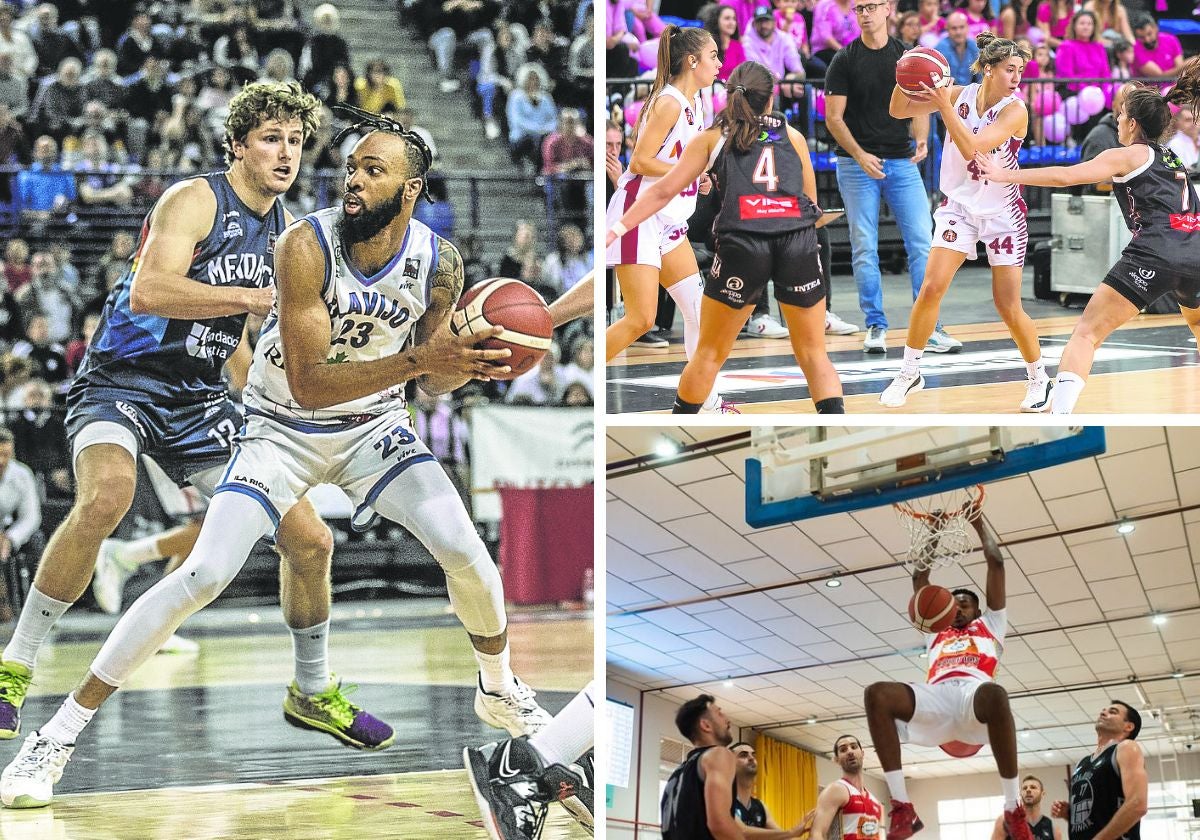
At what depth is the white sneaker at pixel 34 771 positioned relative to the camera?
366 centimetres

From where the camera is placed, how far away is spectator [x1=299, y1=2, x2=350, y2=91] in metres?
4.05

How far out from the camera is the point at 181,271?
383cm

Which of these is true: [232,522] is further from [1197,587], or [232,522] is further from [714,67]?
[1197,587]

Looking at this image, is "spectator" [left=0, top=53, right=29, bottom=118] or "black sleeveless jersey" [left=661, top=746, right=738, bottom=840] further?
"spectator" [left=0, top=53, right=29, bottom=118]

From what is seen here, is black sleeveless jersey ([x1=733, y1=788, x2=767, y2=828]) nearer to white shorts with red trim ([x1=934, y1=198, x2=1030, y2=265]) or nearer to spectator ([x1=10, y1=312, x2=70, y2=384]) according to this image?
white shorts with red trim ([x1=934, y1=198, x2=1030, y2=265])

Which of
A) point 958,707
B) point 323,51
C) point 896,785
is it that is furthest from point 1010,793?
point 323,51

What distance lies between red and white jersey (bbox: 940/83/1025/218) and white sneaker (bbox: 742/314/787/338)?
750mm

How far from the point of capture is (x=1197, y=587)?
7582 mm

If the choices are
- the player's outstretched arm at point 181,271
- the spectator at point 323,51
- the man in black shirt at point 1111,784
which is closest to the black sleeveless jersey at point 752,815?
the man in black shirt at point 1111,784

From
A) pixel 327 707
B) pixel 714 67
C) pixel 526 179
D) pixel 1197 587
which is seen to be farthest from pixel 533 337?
pixel 1197 587

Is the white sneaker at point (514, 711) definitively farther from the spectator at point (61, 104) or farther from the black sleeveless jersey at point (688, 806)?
the spectator at point (61, 104)

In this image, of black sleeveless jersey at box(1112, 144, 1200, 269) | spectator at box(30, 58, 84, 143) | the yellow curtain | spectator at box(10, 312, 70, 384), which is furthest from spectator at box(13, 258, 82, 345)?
the yellow curtain

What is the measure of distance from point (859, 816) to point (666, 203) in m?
2.19

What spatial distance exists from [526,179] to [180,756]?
2.32 meters
